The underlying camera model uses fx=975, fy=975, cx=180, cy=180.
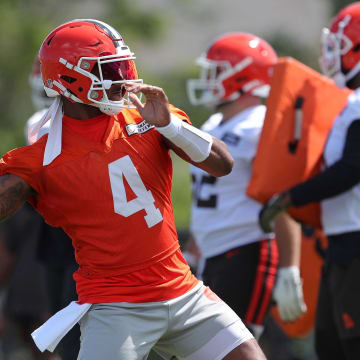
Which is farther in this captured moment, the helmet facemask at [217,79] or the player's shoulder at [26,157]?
the helmet facemask at [217,79]

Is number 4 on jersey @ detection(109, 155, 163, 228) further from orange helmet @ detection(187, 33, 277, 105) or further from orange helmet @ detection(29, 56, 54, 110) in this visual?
orange helmet @ detection(29, 56, 54, 110)

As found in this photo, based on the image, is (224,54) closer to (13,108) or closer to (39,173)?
(39,173)

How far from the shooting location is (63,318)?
146 inches

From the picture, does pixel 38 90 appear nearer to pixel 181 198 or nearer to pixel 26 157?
pixel 26 157

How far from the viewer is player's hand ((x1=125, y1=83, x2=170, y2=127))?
354 centimetres

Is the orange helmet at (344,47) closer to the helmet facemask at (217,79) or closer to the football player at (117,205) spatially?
the helmet facemask at (217,79)

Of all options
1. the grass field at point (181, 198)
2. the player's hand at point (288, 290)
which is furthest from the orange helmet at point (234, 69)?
the grass field at point (181, 198)

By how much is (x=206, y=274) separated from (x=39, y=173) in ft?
6.27

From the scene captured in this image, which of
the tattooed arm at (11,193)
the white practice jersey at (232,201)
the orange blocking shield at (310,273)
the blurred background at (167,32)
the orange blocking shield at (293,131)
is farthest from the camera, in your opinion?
the blurred background at (167,32)

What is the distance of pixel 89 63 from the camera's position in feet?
12.2

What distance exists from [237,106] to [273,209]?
0.87m

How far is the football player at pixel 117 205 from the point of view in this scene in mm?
3670

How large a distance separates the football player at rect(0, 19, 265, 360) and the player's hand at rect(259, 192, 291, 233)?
48.7 inches

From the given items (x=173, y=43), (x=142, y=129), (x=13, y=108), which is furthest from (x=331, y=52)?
(x=173, y=43)
